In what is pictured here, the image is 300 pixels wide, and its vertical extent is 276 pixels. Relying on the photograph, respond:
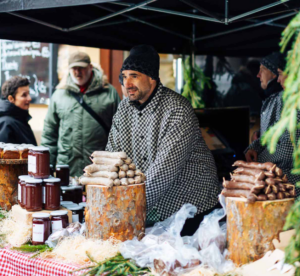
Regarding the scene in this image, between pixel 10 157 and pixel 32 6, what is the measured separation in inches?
43.4

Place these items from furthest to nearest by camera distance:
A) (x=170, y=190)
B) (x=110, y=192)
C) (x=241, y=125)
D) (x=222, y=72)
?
(x=222, y=72) < (x=241, y=125) < (x=170, y=190) < (x=110, y=192)

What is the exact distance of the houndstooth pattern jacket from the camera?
392cm

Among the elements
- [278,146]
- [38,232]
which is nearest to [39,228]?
[38,232]

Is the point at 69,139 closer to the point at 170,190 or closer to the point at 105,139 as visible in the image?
the point at 105,139

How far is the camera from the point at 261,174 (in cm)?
258

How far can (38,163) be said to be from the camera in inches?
128

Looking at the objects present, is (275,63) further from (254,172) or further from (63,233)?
(63,233)

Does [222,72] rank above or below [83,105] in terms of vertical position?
above

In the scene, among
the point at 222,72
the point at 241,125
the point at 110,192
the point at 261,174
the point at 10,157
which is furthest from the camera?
the point at 222,72

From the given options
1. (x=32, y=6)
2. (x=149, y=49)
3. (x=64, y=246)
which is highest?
(x=32, y=6)

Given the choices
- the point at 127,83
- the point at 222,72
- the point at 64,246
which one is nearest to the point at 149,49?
the point at 127,83

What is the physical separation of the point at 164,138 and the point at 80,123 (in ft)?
8.43

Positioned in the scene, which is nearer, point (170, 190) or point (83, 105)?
point (170, 190)

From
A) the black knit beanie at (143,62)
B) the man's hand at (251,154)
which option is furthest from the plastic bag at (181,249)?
the man's hand at (251,154)
